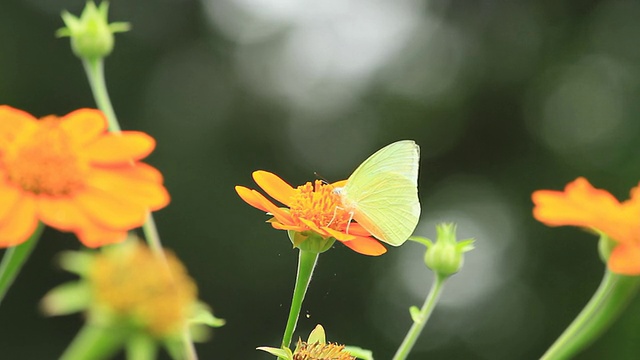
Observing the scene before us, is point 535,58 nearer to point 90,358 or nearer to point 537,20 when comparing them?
point 537,20

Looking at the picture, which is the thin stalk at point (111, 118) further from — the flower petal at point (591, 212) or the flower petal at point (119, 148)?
the flower petal at point (591, 212)

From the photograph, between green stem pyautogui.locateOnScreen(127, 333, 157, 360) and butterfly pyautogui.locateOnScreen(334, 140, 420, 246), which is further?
butterfly pyautogui.locateOnScreen(334, 140, 420, 246)

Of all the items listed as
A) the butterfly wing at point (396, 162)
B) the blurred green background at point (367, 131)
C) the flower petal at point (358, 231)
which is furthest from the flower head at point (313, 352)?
the blurred green background at point (367, 131)

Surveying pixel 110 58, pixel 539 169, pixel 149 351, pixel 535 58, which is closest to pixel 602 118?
pixel 539 169

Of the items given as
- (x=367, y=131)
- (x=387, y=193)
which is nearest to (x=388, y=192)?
(x=387, y=193)

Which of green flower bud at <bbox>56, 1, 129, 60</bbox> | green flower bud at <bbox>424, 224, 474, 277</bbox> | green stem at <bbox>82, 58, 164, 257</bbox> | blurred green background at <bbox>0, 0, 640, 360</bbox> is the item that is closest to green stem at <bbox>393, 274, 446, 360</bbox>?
green flower bud at <bbox>424, 224, 474, 277</bbox>

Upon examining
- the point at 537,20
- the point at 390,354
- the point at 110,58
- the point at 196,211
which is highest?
the point at 537,20

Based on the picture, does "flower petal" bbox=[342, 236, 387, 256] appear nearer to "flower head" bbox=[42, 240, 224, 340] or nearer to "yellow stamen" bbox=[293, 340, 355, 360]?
"yellow stamen" bbox=[293, 340, 355, 360]

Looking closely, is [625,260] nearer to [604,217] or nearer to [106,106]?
[604,217]
